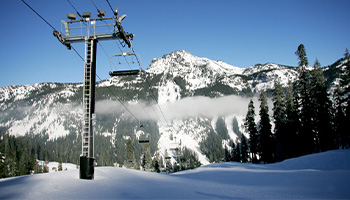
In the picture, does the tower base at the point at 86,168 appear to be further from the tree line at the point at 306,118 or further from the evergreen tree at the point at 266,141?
the evergreen tree at the point at 266,141

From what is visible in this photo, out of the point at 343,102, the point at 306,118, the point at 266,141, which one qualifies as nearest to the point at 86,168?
the point at 306,118

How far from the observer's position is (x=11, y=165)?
81.4 metres

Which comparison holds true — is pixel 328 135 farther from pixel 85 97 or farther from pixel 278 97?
pixel 85 97

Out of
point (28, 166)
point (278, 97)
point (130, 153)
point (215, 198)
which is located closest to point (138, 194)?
point (215, 198)

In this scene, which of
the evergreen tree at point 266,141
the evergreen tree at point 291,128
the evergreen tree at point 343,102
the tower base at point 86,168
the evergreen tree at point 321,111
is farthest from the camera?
the evergreen tree at point 266,141

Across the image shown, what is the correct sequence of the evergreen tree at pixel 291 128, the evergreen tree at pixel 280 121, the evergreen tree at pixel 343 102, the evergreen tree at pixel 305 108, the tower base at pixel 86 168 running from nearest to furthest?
the tower base at pixel 86 168
the evergreen tree at pixel 343 102
the evergreen tree at pixel 305 108
the evergreen tree at pixel 291 128
the evergreen tree at pixel 280 121

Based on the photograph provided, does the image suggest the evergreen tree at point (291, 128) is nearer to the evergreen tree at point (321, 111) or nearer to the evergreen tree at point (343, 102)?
the evergreen tree at point (321, 111)

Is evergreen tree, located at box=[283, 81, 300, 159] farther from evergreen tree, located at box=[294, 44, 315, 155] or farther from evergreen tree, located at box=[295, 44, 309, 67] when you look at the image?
evergreen tree, located at box=[295, 44, 309, 67]

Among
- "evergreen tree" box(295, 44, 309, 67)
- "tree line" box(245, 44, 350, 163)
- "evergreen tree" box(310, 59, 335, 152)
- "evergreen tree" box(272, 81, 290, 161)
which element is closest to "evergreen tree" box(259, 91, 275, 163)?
"tree line" box(245, 44, 350, 163)

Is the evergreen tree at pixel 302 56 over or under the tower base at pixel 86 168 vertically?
over

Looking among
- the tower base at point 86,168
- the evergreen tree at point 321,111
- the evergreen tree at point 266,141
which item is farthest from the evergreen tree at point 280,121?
the tower base at point 86,168

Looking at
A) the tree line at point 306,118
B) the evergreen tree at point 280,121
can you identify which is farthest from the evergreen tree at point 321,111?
the evergreen tree at point 280,121

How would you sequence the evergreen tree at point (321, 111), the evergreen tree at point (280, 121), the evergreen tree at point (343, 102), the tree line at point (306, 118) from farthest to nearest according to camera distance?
the evergreen tree at point (280, 121) < the tree line at point (306, 118) < the evergreen tree at point (321, 111) < the evergreen tree at point (343, 102)

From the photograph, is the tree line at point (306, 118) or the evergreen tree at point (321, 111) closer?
Result: the evergreen tree at point (321, 111)
